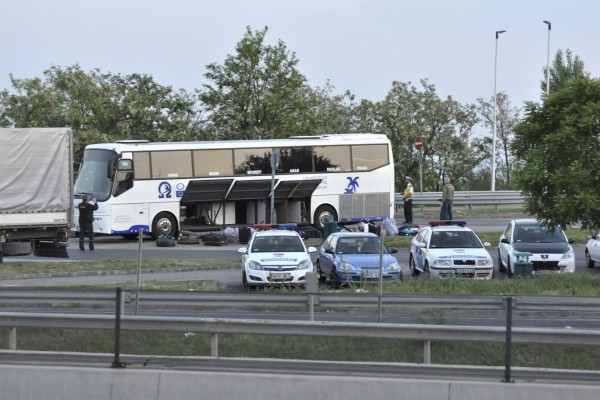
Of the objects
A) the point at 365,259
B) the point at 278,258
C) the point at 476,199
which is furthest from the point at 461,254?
the point at 476,199

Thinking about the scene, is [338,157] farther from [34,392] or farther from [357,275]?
[34,392]

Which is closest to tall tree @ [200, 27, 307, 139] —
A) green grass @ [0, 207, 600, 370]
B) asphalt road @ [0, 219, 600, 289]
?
asphalt road @ [0, 219, 600, 289]

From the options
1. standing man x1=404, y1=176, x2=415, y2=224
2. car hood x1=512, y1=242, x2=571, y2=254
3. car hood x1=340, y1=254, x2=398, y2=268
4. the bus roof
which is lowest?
car hood x1=340, y1=254, x2=398, y2=268

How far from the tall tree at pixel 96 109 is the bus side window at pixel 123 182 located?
510 inches

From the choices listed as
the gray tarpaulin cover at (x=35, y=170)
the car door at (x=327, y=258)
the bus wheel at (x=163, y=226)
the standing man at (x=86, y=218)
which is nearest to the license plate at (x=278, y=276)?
the car door at (x=327, y=258)

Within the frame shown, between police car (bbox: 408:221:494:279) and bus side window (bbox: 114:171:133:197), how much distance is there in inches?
496

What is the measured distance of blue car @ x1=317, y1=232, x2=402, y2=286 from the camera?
23.8 meters

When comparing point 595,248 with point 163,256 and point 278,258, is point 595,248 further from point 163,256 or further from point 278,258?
point 163,256

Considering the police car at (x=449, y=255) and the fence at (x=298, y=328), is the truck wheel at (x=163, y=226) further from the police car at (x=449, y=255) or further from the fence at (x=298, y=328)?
the fence at (x=298, y=328)

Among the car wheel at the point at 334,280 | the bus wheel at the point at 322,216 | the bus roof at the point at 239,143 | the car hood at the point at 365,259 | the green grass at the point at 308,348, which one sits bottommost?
the car wheel at the point at 334,280

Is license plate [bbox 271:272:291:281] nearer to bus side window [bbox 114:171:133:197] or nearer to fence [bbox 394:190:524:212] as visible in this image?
bus side window [bbox 114:171:133:197]

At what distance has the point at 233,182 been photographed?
37.9 m

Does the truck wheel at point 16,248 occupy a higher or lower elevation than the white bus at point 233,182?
lower

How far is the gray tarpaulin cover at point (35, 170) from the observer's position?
25.8 metres
